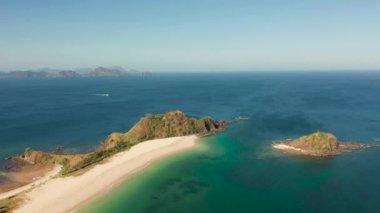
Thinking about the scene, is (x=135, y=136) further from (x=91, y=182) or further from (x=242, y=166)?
(x=242, y=166)

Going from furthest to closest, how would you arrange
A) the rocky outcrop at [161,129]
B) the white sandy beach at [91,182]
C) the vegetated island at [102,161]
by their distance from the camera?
the rocky outcrop at [161,129]
the vegetated island at [102,161]
the white sandy beach at [91,182]

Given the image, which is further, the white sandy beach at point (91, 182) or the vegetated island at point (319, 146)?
the vegetated island at point (319, 146)

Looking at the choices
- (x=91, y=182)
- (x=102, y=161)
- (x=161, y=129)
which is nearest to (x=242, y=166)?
(x=161, y=129)

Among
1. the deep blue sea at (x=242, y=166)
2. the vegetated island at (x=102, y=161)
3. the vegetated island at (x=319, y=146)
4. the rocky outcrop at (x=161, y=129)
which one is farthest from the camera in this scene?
the rocky outcrop at (x=161, y=129)

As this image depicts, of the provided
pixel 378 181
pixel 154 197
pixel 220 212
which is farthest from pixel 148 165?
pixel 378 181

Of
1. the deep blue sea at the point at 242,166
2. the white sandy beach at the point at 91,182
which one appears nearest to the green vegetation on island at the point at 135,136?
the white sandy beach at the point at 91,182

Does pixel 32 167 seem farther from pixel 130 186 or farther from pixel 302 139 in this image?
pixel 302 139

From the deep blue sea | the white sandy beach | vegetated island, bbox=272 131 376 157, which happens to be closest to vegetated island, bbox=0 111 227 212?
the white sandy beach

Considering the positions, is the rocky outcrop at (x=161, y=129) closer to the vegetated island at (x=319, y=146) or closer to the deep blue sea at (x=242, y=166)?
the deep blue sea at (x=242, y=166)
